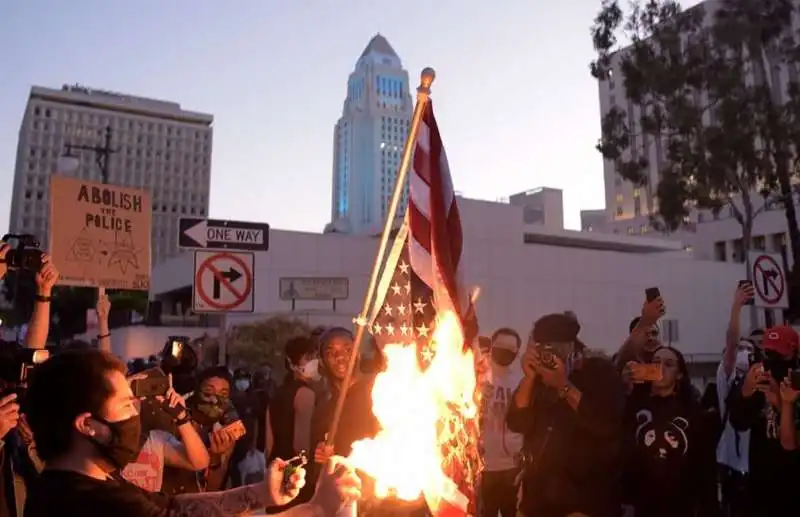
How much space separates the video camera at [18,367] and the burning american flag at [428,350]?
1.81 m

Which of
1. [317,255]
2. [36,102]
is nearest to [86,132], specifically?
[36,102]

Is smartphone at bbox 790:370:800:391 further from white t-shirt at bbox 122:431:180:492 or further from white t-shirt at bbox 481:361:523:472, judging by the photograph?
white t-shirt at bbox 122:431:180:492

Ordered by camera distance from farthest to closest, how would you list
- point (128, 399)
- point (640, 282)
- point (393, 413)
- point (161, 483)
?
1. point (640, 282)
2. point (161, 483)
3. point (393, 413)
4. point (128, 399)

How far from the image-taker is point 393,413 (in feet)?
12.6

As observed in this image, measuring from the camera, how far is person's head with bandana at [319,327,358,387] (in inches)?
210

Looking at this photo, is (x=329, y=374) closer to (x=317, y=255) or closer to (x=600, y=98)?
(x=317, y=255)

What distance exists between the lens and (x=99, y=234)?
613 cm

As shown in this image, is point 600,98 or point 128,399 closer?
point 128,399

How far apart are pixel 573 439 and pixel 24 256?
3.66 meters

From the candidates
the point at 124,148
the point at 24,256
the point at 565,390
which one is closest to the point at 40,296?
the point at 24,256

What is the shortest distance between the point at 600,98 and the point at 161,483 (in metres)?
86.6

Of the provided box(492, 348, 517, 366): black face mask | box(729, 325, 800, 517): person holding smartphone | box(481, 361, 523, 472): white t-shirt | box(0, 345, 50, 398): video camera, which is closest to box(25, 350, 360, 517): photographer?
box(0, 345, 50, 398): video camera

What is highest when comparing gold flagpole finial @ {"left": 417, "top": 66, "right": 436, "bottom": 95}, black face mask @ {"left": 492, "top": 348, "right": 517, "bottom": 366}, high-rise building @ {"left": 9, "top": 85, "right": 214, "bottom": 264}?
high-rise building @ {"left": 9, "top": 85, "right": 214, "bottom": 264}

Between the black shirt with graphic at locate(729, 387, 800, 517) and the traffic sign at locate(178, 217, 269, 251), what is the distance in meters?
4.67
